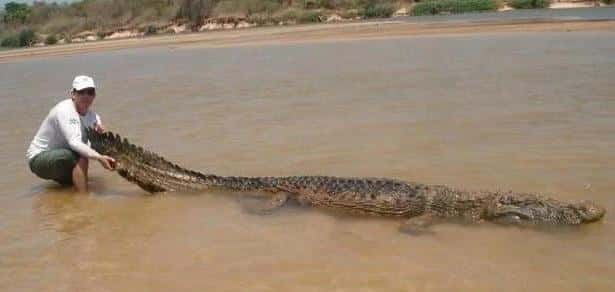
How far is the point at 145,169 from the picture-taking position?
20.6 ft

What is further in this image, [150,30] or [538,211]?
[150,30]

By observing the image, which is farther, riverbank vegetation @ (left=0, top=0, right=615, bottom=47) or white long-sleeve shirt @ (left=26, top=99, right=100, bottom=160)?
riverbank vegetation @ (left=0, top=0, right=615, bottom=47)

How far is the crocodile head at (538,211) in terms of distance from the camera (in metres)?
4.61

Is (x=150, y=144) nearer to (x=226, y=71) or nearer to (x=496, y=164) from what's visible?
(x=496, y=164)

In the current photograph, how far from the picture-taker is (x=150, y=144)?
8492mm

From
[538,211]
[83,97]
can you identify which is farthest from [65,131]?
[538,211]

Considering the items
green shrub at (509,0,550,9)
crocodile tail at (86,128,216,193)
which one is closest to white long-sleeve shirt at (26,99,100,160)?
crocodile tail at (86,128,216,193)

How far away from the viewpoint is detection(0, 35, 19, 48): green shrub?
4831 centimetres

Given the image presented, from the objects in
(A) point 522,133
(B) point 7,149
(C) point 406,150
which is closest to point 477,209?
(C) point 406,150

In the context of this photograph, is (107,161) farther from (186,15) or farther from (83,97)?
(186,15)

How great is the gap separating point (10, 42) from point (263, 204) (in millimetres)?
49352

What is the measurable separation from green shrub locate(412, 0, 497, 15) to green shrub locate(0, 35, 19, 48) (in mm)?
30614

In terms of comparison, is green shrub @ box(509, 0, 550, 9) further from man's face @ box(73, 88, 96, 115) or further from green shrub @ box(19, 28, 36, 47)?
man's face @ box(73, 88, 96, 115)

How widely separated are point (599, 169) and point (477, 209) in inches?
65.7
